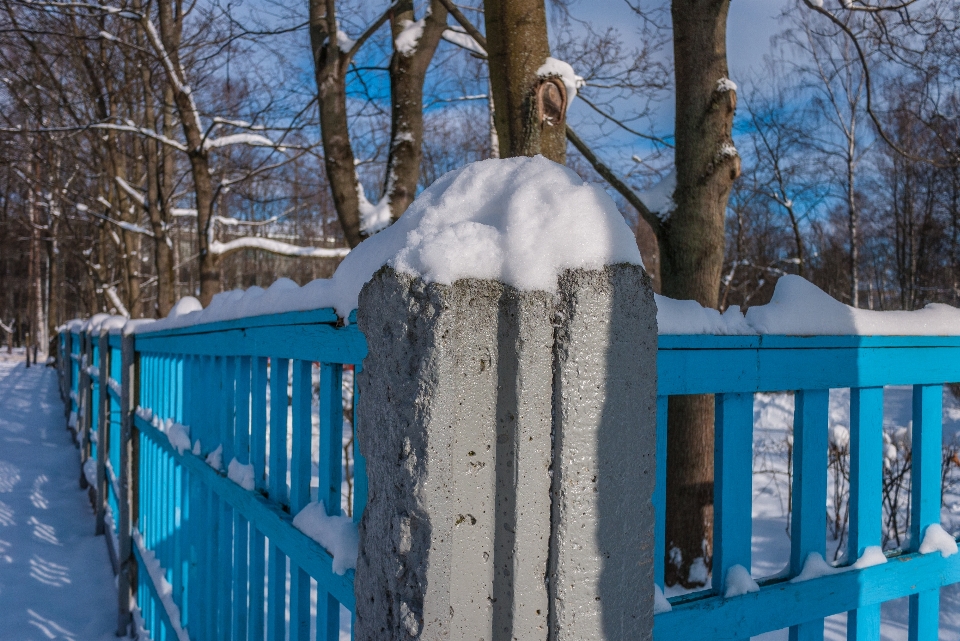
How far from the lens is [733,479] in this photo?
1.32 m

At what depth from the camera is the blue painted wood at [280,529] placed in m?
1.28

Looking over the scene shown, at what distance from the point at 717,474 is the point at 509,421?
671 mm

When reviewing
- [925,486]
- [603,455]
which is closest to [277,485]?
[603,455]

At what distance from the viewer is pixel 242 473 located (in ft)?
6.51

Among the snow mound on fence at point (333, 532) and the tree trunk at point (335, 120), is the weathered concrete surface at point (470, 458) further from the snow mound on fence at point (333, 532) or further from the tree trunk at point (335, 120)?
the tree trunk at point (335, 120)

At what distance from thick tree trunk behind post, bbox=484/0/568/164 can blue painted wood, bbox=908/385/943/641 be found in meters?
1.81

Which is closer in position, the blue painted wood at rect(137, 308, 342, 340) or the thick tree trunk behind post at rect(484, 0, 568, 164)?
the blue painted wood at rect(137, 308, 342, 340)

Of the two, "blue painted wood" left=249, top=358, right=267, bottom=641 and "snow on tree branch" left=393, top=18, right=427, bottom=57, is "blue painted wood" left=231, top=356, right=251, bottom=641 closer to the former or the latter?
"blue painted wood" left=249, top=358, right=267, bottom=641

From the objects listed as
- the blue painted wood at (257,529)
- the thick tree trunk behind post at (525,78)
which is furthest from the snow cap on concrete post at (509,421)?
the thick tree trunk behind post at (525,78)

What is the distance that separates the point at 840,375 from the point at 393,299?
1.08 meters

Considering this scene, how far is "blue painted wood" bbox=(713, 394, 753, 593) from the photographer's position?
1.29m

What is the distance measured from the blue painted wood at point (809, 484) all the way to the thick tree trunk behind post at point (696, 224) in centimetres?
226

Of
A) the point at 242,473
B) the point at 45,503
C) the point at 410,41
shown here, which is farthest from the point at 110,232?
the point at 242,473

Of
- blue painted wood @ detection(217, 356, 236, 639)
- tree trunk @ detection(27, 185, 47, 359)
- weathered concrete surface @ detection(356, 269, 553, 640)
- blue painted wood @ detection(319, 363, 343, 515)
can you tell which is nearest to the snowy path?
blue painted wood @ detection(217, 356, 236, 639)
